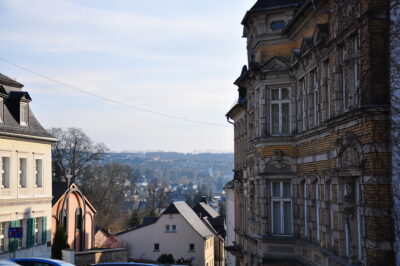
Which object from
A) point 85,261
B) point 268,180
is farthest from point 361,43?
point 85,261

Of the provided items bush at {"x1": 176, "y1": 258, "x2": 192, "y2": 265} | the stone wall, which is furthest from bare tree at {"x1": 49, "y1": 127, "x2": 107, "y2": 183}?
the stone wall

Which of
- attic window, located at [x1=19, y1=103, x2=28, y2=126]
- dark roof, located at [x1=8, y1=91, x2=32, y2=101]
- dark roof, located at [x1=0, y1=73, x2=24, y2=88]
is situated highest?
dark roof, located at [x1=0, y1=73, x2=24, y2=88]

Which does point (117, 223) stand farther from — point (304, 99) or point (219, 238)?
point (304, 99)

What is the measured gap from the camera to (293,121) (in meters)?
→ 21.4

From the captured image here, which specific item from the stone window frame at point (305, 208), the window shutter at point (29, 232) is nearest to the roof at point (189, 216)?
the window shutter at point (29, 232)

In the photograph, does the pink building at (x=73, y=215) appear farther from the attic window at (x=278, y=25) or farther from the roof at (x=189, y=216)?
the attic window at (x=278, y=25)

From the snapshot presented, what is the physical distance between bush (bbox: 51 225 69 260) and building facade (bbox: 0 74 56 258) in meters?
1.40

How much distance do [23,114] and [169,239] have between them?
3377cm

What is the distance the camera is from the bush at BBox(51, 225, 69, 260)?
36219 mm

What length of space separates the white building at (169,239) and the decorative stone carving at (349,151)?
49.3 meters

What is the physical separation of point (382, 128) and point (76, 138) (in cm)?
6332

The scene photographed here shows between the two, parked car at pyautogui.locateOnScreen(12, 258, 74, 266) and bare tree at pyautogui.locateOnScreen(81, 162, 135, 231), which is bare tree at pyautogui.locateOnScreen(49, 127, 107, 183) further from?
parked car at pyautogui.locateOnScreen(12, 258, 74, 266)

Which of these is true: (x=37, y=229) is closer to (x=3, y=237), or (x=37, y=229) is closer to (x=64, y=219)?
(x=3, y=237)

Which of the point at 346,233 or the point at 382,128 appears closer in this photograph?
the point at 382,128
